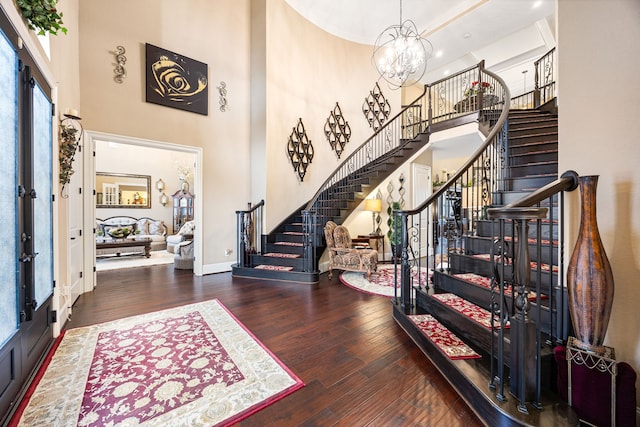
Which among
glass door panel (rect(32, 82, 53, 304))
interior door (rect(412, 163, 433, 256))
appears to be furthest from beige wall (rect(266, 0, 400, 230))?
glass door panel (rect(32, 82, 53, 304))

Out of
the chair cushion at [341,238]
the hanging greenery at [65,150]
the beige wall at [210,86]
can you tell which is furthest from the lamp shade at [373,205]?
the hanging greenery at [65,150]

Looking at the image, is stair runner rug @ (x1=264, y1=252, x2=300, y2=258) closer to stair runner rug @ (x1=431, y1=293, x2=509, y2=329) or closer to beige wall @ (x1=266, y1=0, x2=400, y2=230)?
beige wall @ (x1=266, y1=0, x2=400, y2=230)

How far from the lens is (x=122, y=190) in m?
8.30

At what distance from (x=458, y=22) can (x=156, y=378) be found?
8765 mm

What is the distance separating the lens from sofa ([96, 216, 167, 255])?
25.0 feet

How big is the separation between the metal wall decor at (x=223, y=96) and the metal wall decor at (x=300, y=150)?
1.44 metres

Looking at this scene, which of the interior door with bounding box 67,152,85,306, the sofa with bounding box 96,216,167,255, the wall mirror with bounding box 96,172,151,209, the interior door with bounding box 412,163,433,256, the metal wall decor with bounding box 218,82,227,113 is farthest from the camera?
the wall mirror with bounding box 96,172,151,209

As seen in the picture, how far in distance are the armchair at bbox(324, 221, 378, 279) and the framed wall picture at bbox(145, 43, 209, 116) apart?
333 centimetres

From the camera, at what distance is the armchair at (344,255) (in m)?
4.52

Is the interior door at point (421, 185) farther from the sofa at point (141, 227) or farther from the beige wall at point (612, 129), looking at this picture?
the sofa at point (141, 227)

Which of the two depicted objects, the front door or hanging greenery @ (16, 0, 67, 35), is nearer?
the front door

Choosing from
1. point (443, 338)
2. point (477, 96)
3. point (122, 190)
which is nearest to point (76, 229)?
point (443, 338)

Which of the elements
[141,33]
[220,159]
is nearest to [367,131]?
[220,159]

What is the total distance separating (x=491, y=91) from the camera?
5902 mm
